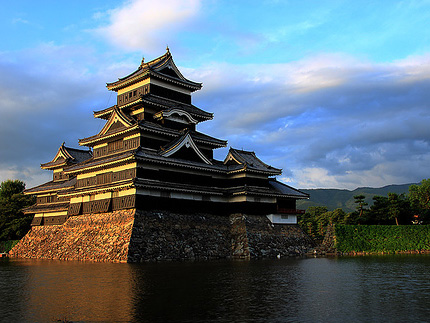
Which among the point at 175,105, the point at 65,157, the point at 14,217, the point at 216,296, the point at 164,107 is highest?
the point at 175,105

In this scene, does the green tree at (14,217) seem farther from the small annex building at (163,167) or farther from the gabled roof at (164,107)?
the gabled roof at (164,107)

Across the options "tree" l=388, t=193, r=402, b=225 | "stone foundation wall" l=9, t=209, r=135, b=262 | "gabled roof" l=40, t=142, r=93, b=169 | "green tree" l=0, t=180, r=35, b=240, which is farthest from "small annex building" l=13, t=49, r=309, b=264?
"tree" l=388, t=193, r=402, b=225

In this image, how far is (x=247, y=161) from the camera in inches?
1797

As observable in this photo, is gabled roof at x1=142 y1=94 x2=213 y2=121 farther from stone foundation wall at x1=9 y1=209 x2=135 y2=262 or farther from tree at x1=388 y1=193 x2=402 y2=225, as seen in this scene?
tree at x1=388 y1=193 x2=402 y2=225

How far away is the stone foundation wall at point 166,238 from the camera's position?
34.0 m

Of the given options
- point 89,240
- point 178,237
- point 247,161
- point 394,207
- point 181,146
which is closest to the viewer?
point 178,237

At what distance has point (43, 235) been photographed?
4916 centimetres

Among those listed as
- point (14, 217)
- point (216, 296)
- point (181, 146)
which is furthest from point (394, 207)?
point (14, 217)

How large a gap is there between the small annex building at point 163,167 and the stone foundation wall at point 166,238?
3.41 feet

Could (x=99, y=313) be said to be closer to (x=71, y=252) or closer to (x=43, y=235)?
(x=71, y=252)

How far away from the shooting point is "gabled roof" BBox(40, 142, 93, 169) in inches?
2162

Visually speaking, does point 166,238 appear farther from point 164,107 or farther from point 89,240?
point 164,107

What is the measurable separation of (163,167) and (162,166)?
0.48ft

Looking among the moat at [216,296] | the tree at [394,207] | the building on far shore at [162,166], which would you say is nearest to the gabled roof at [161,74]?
the building on far shore at [162,166]
